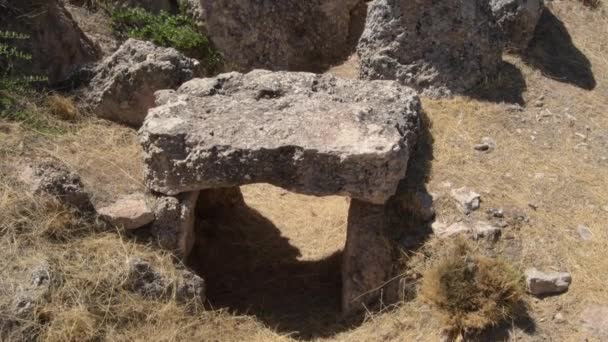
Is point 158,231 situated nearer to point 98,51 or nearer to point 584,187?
point 98,51

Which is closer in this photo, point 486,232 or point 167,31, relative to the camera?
point 486,232

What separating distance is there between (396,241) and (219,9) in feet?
10.4

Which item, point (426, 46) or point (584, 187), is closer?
point (584, 187)

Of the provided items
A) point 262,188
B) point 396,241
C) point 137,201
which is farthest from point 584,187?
point 137,201

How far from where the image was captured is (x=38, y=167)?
4539 millimetres

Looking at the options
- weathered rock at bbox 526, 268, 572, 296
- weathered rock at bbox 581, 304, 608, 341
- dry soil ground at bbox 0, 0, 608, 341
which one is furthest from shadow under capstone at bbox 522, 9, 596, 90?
weathered rock at bbox 581, 304, 608, 341

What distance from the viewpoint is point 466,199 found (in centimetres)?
486

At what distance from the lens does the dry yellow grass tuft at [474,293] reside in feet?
13.7

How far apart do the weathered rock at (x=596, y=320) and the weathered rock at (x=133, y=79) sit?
10.4 feet

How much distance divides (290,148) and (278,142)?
3.4 inches

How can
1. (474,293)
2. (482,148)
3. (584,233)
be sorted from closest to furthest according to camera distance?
(474,293) → (584,233) → (482,148)

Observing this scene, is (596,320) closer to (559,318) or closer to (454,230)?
(559,318)

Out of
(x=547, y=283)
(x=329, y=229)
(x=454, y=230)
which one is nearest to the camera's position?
(x=547, y=283)

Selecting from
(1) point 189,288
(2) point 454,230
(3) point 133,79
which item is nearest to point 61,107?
(3) point 133,79
